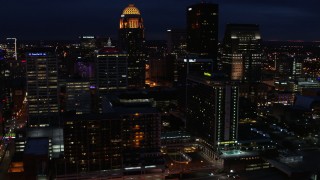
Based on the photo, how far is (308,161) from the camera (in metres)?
52.9

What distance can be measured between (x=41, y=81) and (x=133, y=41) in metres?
42.0

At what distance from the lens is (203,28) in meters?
96.0

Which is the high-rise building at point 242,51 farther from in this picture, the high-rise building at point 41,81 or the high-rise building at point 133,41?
the high-rise building at point 41,81

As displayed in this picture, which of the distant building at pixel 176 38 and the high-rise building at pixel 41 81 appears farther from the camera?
the distant building at pixel 176 38

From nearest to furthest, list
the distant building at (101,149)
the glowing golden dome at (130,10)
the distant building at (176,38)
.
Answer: the distant building at (101,149) < the glowing golden dome at (130,10) < the distant building at (176,38)

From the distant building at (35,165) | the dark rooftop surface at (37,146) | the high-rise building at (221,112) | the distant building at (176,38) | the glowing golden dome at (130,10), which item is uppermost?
the glowing golden dome at (130,10)

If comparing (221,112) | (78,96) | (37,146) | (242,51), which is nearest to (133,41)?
(242,51)

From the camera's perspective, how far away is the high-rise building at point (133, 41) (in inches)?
4173

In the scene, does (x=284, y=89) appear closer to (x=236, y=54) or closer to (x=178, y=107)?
(x=236, y=54)

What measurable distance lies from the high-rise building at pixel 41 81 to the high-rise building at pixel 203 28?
38595 mm

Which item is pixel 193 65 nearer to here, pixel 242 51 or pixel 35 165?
pixel 242 51

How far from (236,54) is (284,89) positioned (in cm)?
1611

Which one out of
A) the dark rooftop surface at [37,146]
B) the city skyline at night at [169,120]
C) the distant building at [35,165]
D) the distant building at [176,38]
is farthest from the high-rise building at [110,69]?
the distant building at [176,38]

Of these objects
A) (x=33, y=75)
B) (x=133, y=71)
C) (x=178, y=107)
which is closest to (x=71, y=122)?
(x=33, y=75)
